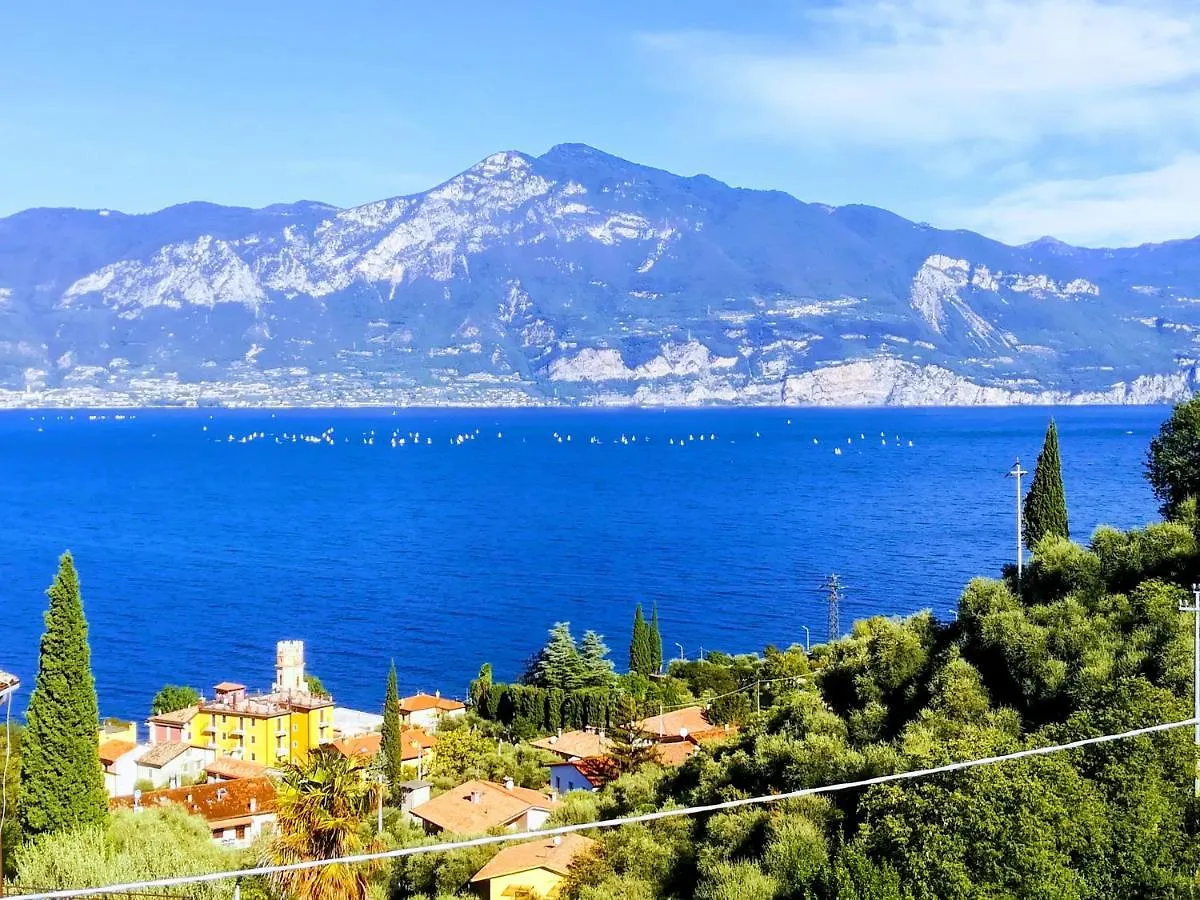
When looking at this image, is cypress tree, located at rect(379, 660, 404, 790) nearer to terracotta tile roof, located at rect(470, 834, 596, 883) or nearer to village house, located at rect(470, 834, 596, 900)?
terracotta tile roof, located at rect(470, 834, 596, 883)

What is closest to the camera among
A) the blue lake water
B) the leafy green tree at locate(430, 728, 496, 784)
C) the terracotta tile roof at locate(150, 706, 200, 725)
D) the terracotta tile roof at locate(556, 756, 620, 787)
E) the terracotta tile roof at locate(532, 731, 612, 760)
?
the terracotta tile roof at locate(556, 756, 620, 787)

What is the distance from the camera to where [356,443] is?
169625 millimetres

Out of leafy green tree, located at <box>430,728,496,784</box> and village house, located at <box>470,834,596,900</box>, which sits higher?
village house, located at <box>470,834,596,900</box>

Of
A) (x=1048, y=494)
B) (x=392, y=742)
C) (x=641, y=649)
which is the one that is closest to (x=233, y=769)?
(x=392, y=742)

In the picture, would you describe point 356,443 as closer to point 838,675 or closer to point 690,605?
point 690,605

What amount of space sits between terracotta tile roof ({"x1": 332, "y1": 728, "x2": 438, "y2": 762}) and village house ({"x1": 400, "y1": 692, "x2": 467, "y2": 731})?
2.78m

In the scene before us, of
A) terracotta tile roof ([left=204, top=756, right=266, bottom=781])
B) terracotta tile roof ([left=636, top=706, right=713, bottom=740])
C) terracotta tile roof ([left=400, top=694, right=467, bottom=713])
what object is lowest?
terracotta tile roof ([left=400, top=694, right=467, bottom=713])

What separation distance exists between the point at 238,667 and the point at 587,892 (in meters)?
35.2

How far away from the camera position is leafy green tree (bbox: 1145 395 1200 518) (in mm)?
22406

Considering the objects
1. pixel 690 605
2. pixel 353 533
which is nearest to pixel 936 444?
pixel 353 533

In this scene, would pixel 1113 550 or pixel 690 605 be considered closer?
pixel 1113 550

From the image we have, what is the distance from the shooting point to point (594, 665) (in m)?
38.0

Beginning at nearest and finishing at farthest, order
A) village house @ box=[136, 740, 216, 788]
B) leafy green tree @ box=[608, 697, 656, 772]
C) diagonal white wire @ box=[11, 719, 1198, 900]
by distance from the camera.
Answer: diagonal white wire @ box=[11, 719, 1198, 900] → leafy green tree @ box=[608, 697, 656, 772] → village house @ box=[136, 740, 216, 788]

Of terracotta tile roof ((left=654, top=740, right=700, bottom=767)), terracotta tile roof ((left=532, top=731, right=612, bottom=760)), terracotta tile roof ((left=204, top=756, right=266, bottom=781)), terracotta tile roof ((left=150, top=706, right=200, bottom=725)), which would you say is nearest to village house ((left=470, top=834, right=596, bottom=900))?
terracotta tile roof ((left=654, top=740, right=700, bottom=767))
